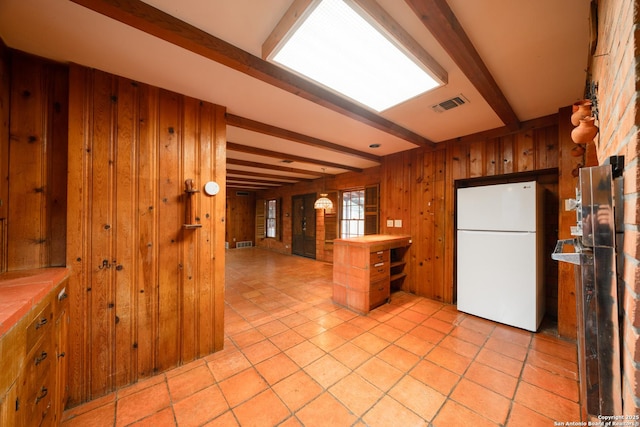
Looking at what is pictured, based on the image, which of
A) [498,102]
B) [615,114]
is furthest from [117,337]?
[498,102]

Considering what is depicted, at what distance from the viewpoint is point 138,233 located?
1.76 m

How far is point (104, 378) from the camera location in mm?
1623

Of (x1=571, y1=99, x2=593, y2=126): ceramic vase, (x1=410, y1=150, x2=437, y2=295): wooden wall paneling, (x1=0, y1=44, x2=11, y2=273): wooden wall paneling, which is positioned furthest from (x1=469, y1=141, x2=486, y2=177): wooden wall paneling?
(x1=0, y1=44, x2=11, y2=273): wooden wall paneling

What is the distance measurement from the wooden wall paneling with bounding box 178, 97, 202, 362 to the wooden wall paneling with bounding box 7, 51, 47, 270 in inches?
32.0

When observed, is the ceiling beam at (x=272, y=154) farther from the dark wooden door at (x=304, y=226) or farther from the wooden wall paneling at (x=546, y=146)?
the wooden wall paneling at (x=546, y=146)

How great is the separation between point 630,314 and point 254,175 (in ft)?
19.3

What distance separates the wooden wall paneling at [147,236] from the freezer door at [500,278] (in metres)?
3.34

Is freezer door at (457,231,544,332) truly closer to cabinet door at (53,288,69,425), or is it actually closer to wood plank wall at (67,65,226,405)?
wood plank wall at (67,65,226,405)

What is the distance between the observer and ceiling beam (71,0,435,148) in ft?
3.62

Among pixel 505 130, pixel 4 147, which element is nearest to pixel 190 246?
pixel 4 147

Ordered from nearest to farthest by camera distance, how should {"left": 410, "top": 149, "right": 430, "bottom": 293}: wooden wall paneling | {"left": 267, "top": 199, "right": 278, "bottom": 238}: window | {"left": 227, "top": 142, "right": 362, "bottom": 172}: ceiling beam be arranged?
1. {"left": 227, "top": 142, "right": 362, "bottom": 172}: ceiling beam
2. {"left": 410, "top": 149, "right": 430, "bottom": 293}: wooden wall paneling
3. {"left": 267, "top": 199, "right": 278, "bottom": 238}: window

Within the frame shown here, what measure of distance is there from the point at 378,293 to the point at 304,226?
154 inches

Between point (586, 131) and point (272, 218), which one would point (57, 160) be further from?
point (272, 218)

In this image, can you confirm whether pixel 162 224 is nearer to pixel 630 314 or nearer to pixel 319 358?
pixel 319 358
